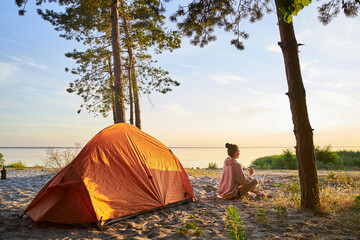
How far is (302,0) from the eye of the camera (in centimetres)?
354

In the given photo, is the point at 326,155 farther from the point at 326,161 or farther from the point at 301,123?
the point at 301,123

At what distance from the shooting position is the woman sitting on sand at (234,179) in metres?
6.28

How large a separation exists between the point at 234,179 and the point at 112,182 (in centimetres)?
297

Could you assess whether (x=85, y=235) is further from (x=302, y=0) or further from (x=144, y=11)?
(x=144, y=11)

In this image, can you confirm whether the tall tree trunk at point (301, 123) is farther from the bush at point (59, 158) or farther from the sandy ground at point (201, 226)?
the bush at point (59, 158)

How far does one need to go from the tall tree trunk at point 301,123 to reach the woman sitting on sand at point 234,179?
133 centimetres

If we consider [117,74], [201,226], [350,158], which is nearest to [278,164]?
[350,158]

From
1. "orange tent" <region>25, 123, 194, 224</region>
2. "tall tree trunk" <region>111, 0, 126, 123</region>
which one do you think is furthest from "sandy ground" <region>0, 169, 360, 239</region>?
"tall tree trunk" <region>111, 0, 126, 123</region>

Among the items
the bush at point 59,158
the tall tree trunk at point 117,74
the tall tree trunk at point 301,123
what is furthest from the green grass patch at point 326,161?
the bush at point 59,158

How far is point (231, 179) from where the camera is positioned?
20.9 feet

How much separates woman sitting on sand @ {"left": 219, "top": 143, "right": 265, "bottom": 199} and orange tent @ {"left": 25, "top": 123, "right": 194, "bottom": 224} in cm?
95

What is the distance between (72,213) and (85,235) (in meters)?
0.64

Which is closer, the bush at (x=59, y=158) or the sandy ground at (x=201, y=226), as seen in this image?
the sandy ground at (x=201, y=226)

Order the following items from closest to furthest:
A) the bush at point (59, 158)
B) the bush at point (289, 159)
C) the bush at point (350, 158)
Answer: the bush at point (59, 158)
the bush at point (350, 158)
the bush at point (289, 159)
